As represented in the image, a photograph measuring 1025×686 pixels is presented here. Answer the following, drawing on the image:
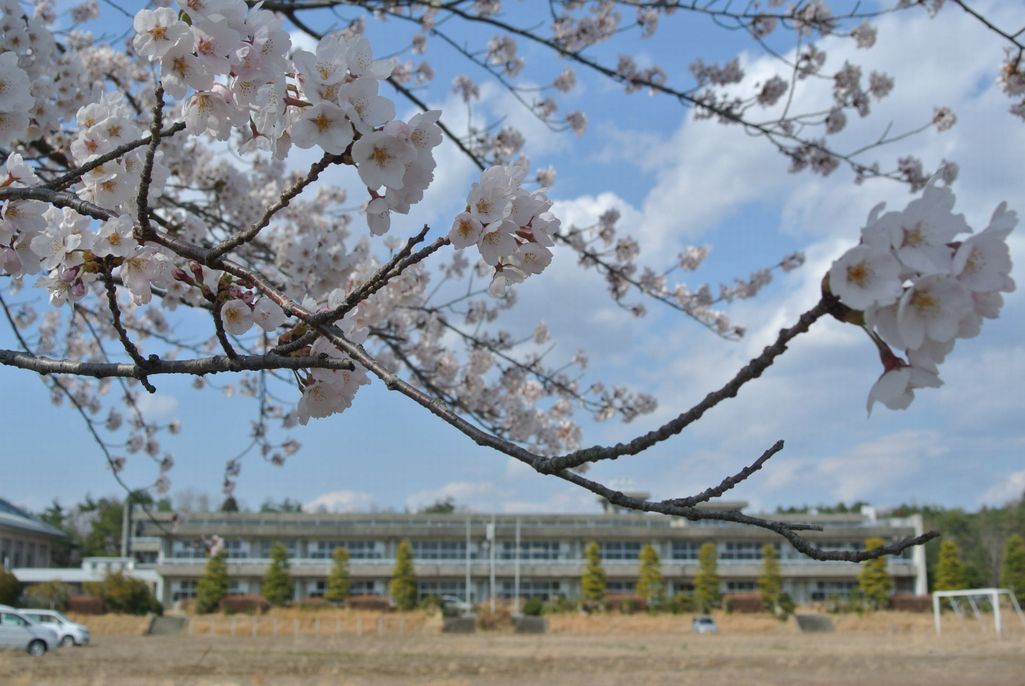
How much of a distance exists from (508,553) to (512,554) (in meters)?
0.24

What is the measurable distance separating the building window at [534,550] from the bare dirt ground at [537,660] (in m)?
12.0

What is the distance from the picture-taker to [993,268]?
2.92 feet

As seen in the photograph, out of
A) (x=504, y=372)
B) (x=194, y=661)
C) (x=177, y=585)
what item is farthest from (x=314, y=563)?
(x=504, y=372)

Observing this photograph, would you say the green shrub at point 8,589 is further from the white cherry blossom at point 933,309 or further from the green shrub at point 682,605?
the white cherry blossom at point 933,309

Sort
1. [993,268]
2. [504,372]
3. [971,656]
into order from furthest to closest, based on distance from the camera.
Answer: [971,656]
[504,372]
[993,268]

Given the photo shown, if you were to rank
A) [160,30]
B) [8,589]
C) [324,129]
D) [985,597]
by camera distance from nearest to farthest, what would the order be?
1. [324,129]
2. [160,30]
3. [8,589]
4. [985,597]

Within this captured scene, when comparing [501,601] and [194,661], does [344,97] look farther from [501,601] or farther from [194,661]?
[501,601]

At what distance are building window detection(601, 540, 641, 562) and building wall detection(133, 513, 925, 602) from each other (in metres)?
0.04

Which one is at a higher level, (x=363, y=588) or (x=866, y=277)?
(x=866, y=277)

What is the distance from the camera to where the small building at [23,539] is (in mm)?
42156

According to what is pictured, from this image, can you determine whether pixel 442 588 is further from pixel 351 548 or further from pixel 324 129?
pixel 324 129

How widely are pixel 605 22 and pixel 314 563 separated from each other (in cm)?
3443

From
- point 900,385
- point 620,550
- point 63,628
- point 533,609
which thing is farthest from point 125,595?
point 900,385

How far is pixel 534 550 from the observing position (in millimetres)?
39469
